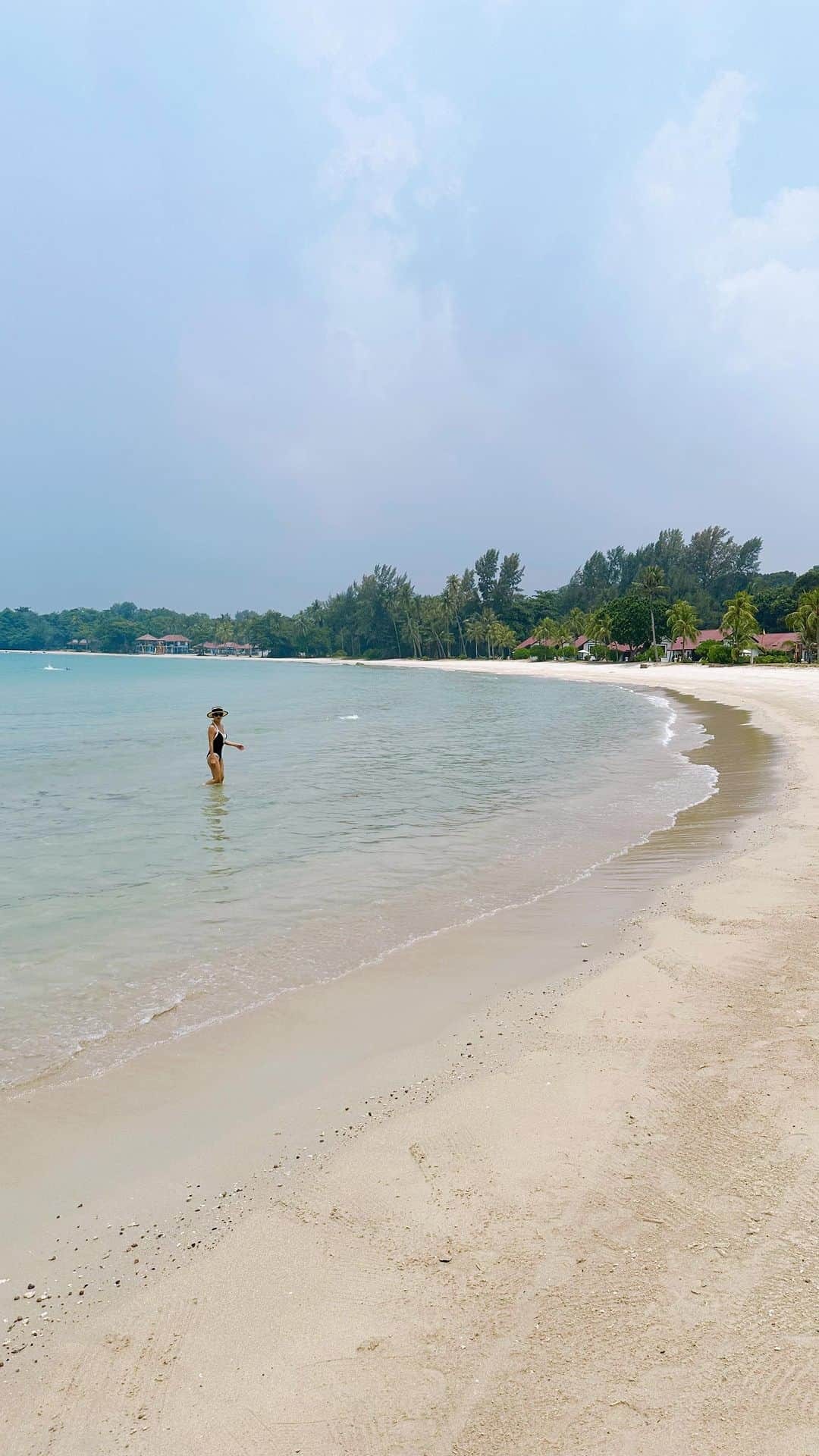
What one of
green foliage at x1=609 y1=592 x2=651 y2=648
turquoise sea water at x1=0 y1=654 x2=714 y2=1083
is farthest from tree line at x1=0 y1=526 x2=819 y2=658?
turquoise sea water at x1=0 y1=654 x2=714 y2=1083

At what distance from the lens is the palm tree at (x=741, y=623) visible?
87375 mm

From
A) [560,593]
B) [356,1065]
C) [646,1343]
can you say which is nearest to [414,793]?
[356,1065]

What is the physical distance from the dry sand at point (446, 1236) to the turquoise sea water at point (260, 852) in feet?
4.26

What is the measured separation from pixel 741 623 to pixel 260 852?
→ 3348 inches

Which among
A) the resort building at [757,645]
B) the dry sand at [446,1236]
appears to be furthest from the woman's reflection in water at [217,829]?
the resort building at [757,645]

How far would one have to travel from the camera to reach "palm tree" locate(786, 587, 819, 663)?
77.6 metres

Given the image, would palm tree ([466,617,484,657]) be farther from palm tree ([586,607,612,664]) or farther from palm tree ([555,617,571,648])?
palm tree ([586,607,612,664])

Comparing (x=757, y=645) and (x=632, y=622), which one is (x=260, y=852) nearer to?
(x=757, y=645)

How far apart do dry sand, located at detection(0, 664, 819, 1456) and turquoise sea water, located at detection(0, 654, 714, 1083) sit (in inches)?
51.2

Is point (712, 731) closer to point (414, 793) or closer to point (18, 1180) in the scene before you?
point (414, 793)

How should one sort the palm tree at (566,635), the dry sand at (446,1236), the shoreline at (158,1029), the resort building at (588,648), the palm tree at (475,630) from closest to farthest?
the dry sand at (446,1236) → the shoreline at (158,1029) → the resort building at (588,648) → the palm tree at (566,635) → the palm tree at (475,630)

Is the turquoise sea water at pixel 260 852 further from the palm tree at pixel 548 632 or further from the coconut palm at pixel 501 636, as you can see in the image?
the coconut palm at pixel 501 636

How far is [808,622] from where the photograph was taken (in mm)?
78000

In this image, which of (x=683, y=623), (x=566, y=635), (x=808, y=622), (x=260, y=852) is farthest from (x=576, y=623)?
(x=260, y=852)
